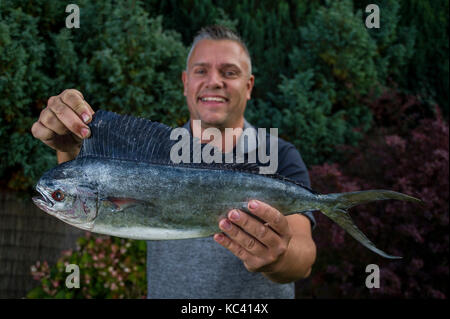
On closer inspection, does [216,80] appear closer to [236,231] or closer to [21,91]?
[236,231]

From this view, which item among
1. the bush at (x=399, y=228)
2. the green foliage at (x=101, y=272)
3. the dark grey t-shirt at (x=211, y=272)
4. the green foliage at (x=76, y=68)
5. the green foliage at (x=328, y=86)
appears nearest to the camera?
the dark grey t-shirt at (x=211, y=272)

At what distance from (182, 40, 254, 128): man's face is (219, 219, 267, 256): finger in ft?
3.97

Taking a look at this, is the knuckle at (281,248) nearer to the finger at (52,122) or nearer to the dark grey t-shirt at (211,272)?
the dark grey t-shirt at (211,272)

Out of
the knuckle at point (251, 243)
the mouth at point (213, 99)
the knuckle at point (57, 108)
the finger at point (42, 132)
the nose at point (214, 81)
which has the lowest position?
the knuckle at point (251, 243)

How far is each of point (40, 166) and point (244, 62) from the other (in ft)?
12.3

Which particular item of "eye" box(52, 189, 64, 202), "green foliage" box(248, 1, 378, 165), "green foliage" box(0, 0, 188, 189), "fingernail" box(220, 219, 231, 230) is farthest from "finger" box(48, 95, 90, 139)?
"green foliage" box(248, 1, 378, 165)

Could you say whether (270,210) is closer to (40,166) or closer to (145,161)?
(145,161)

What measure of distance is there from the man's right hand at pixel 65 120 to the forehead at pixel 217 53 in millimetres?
1226

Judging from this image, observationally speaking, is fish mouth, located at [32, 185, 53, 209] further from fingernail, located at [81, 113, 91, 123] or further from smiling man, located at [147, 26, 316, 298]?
smiling man, located at [147, 26, 316, 298]

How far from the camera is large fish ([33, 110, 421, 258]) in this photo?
1.70 metres

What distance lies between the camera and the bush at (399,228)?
5.20m

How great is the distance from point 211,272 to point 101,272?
2.60 m

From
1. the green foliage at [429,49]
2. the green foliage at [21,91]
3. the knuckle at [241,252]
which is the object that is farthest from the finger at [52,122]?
the green foliage at [429,49]
